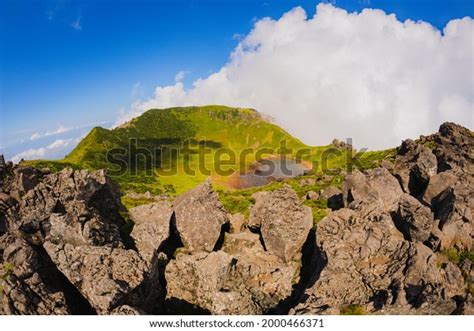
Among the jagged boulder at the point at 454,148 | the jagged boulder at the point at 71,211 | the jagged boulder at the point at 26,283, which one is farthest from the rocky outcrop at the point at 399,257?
the jagged boulder at the point at 454,148

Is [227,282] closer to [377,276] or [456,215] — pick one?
[377,276]

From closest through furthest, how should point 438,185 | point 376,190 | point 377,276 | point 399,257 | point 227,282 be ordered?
point 377,276 → point 227,282 → point 399,257 → point 438,185 → point 376,190

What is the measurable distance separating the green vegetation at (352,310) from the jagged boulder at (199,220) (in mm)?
11364

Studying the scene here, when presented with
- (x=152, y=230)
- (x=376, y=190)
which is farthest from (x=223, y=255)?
(x=376, y=190)

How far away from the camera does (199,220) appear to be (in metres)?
29.1

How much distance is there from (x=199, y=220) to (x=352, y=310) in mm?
13219

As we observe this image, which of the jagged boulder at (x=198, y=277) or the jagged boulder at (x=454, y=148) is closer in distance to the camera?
the jagged boulder at (x=198, y=277)

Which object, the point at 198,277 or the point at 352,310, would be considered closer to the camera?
the point at 352,310

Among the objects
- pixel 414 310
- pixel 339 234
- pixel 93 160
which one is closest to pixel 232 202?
pixel 339 234

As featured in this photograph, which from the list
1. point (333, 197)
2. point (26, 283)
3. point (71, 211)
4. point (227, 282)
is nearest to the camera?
point (26, 283)

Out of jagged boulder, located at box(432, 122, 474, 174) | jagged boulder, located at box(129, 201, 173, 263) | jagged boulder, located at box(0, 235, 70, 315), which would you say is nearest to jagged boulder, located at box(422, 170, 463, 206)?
jagged boulder, located at box(432, 122, 474, 174)

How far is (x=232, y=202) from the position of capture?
151 ft

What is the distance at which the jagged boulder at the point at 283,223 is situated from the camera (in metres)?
27.8

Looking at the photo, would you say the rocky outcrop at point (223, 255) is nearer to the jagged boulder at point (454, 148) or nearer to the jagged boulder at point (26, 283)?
the jagged boulder at point (26, 283)
